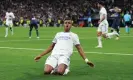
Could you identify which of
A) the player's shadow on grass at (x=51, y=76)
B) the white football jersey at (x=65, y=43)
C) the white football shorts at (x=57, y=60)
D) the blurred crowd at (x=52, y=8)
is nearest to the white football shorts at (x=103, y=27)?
the player's shadow on grass at (x=51, y=76)

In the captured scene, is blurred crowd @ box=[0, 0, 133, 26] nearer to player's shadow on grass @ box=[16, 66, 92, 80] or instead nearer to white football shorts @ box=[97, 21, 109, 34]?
white football shorts @ box=[97, 21, 109, 34]

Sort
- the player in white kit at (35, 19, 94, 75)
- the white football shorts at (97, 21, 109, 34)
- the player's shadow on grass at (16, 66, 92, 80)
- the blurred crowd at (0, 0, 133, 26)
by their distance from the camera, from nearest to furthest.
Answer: the player's shadow on grass at (16, 66, 92, 80), the player in white kit at (35, 19, 94, 75), the white football shorts at (97, 21, 109, 34), the blurred crowd at (0, 0, 133, 26)

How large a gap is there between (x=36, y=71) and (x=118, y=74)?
230cm

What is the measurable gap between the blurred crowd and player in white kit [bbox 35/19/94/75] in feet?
172

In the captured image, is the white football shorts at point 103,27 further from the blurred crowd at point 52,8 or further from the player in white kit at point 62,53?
the blurred crowd at point 52,8

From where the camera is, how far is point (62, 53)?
481 inches

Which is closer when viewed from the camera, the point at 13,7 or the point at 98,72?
the point at 98,72

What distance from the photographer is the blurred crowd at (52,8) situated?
65875mm

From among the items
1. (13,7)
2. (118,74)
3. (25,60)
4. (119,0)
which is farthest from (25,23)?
(118,74)

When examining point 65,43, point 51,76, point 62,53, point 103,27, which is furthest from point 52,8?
point 51,76

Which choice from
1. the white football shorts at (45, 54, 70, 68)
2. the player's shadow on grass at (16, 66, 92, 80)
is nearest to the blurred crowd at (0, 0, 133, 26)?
the player's shadow on grass at (16, 66, 92, 80)

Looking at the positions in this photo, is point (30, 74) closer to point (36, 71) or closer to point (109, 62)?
point (36, 71)

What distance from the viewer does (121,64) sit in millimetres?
14578

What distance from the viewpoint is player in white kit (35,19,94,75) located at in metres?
11.9
